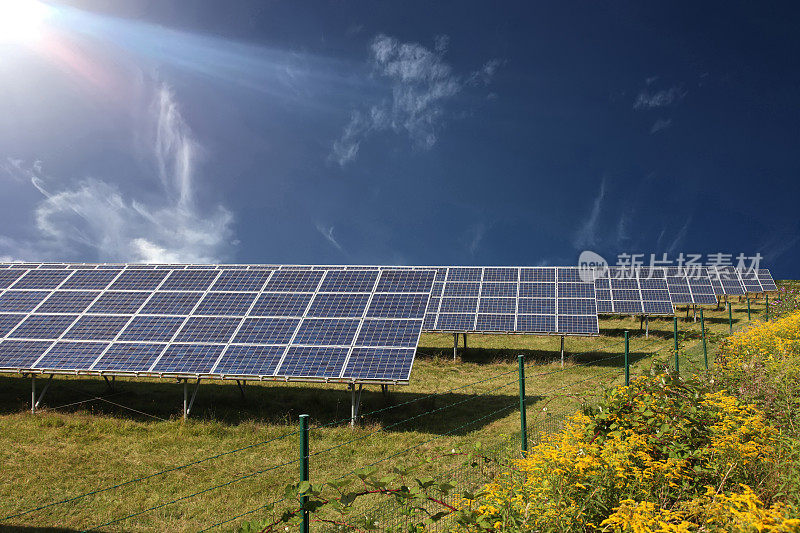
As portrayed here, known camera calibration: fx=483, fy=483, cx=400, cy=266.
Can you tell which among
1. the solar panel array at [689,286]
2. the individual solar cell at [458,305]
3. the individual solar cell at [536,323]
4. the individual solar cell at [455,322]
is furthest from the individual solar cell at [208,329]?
the solar panel array at [689,286]

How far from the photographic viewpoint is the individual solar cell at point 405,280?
1634cm

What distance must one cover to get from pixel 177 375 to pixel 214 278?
615 cm

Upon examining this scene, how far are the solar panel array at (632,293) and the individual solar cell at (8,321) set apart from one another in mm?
28177

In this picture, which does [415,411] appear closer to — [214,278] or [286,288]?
[286,288]

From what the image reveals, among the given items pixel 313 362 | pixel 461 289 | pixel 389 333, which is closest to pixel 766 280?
pixel 461 289

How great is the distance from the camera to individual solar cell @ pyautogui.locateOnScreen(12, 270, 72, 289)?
1959cm

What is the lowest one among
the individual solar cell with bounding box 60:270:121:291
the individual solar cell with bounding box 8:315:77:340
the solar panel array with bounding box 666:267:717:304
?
the individual solar cell with bounding box 8:315:77:340

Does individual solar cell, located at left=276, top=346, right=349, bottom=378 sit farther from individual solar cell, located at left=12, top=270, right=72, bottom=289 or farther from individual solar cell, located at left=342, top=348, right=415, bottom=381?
individual solar cell, located at left=12, top=270, right=72, bottom=289

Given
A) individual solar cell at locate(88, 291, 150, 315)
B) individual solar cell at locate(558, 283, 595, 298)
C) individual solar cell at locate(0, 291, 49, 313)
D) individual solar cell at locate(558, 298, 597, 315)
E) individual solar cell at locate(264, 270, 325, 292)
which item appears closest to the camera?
individual solar cell at locate(88, 291, 150, 315)

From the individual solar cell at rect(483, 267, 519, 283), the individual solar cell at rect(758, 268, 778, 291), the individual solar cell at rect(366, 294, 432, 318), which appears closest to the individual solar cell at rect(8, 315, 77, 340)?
the individual solar cell at rect(366, 294, 432, 318)

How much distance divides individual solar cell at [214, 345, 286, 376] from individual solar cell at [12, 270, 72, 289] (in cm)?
1057

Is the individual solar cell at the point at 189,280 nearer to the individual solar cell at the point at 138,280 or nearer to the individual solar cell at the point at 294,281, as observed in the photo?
the individual solar cell at the point at 138,280

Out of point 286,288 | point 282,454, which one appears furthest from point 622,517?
point 286,288

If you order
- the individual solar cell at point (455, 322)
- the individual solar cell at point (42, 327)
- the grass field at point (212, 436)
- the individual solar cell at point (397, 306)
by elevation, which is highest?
the individual solar cell at point (455, 322)
